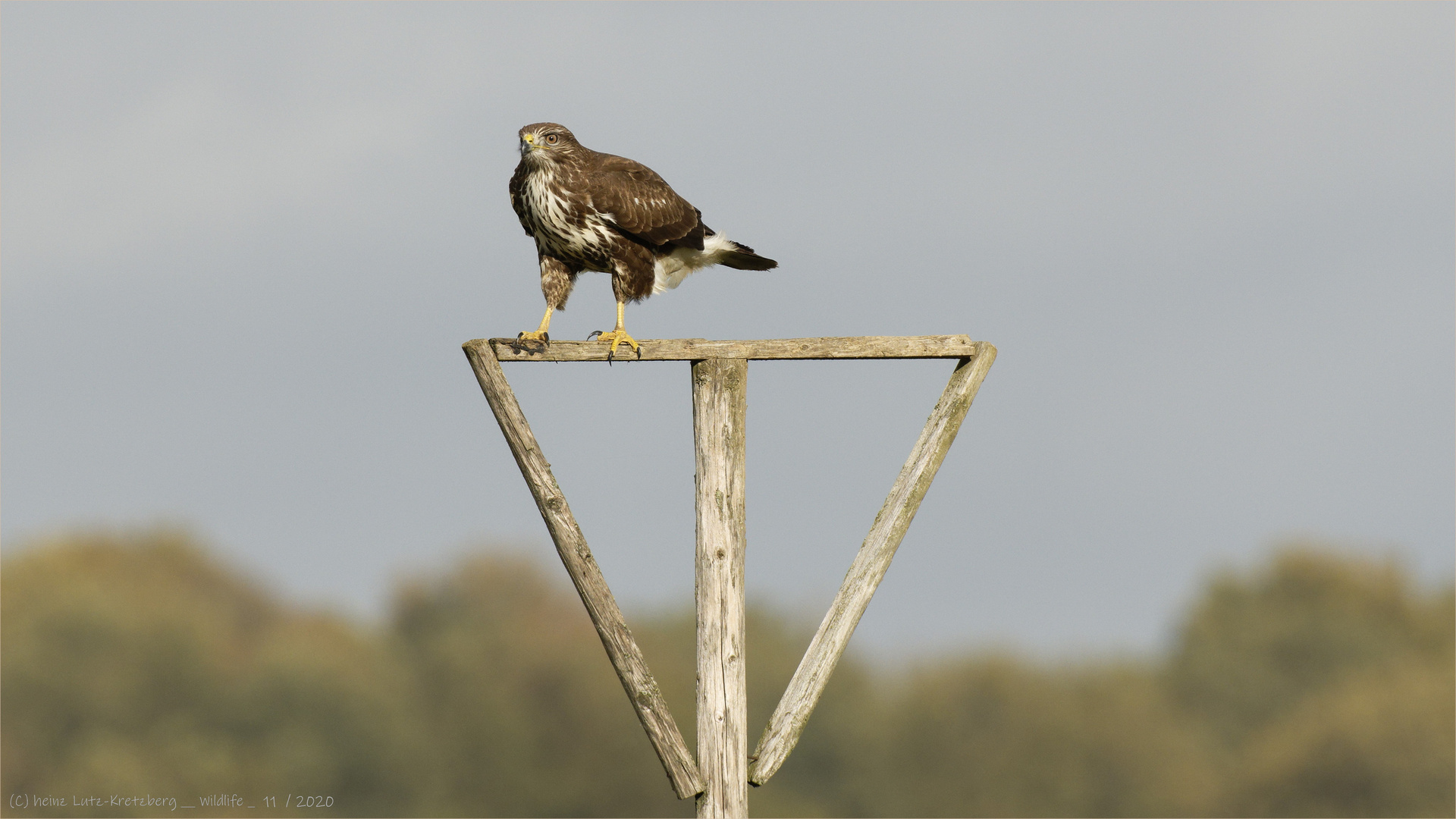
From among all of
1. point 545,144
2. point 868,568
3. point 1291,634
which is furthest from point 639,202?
point 1291,634

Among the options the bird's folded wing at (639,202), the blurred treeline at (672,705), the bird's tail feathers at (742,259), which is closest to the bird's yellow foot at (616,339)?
the bird's folded wing at (639,202)

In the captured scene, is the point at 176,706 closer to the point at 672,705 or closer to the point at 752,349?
the point at 672,705

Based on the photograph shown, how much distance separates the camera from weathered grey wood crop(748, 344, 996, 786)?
23.8 feet

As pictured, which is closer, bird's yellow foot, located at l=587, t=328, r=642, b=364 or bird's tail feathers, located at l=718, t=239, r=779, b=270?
bird's yellow foot, located at l=587, t=328, r=642, b=364

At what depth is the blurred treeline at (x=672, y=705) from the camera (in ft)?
93.9

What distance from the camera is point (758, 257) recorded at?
8656 millimetres

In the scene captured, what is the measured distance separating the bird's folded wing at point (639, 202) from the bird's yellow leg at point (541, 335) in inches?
29.0

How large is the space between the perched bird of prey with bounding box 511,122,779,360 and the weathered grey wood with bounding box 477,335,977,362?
29cm

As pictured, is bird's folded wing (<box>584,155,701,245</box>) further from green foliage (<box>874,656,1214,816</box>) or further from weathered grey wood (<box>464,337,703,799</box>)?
green foliage (<box>874,656,1214,816</box>)

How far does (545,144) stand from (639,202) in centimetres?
71

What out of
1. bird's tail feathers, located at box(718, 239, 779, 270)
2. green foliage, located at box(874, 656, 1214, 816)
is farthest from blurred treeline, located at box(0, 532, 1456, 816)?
bird's tail feathers, located at box(718, 239, 779, 270)

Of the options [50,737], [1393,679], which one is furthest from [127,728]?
[1393,679]

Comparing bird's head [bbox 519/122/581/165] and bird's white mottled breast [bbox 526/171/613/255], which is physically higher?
bird's head [bbox 519/122/581/165]

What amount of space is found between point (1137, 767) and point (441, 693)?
18119mm
